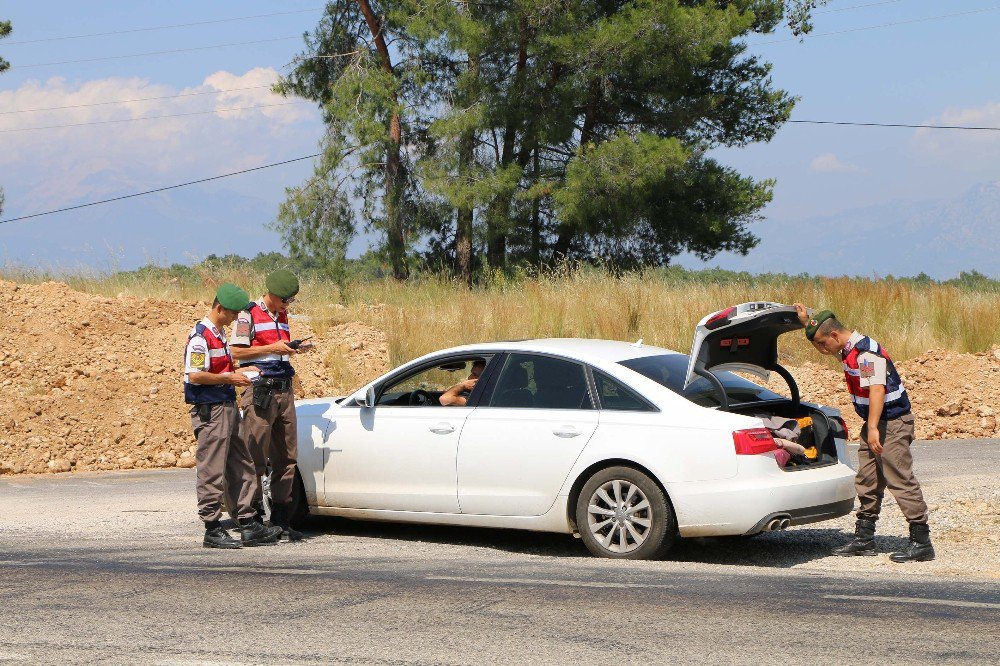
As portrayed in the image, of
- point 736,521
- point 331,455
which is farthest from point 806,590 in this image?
point 331,455

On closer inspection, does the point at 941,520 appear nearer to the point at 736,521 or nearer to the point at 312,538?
the point at 736,521

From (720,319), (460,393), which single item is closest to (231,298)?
(460,393)

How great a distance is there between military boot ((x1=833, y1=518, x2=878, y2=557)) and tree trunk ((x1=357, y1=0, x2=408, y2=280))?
2353 cm

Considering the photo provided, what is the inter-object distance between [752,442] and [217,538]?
4.12 m

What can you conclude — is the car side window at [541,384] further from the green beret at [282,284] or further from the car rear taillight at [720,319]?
the green beret at [282,284]

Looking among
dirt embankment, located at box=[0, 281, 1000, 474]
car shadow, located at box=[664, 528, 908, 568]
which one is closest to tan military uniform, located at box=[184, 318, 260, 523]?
car shadow, located at box=[664, 528, 908, 568]

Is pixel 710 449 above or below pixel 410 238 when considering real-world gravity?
below

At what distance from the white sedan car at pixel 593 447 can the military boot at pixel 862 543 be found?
0.33 m

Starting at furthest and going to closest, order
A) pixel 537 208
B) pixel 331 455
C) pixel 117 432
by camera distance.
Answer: pixel 537 208 → pixel 117 432 → pixel 331 455

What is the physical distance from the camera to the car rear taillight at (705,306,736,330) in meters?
8.88

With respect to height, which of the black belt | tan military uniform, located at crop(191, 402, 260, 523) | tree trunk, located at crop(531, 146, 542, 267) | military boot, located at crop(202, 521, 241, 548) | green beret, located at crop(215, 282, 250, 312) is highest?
tree trunk, located at crop(531, 146, 542, 267)

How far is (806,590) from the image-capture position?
7539 millimetres

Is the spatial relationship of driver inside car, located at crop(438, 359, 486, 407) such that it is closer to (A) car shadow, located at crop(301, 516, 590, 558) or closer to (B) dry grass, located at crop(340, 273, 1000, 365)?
(A) car shadow, located at crop(301, 516, 590, 558)

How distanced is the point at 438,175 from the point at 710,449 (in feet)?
74.1
